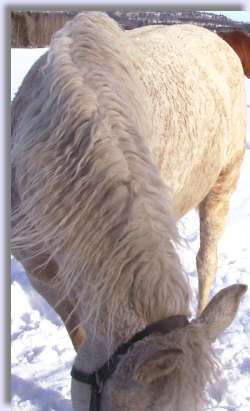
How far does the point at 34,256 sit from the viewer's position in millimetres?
833

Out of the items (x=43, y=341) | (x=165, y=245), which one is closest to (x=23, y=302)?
(x=43, y=341)

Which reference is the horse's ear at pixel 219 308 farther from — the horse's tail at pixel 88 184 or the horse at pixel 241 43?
the horse at pixel 241 43

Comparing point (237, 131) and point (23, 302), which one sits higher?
point (237, 131)

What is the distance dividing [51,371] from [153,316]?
806mm

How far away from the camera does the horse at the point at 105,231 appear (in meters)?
0.63

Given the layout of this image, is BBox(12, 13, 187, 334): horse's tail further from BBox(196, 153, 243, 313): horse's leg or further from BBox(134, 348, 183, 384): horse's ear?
BBox(196, 153, 243, 313): horse's leg

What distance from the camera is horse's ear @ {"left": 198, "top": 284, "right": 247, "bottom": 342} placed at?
25.7 inches

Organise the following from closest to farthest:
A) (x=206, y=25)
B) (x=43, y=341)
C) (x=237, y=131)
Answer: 1. (x=206, y=25)
2. (x=43, y=341)
3. (x=237, y=131)

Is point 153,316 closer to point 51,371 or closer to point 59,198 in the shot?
point 59,198

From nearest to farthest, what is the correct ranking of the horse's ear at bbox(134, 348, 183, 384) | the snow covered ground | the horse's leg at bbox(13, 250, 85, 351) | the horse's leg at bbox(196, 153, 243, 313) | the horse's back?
the horse's ear at bbox(134, 348, 183, 384) → the horse's leg at bbox(13, 250, 85, 351) → the horse's back → the snow covered ground → the horse's leg at bbox(196, 153, 243, 313)

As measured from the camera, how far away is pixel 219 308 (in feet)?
2.15

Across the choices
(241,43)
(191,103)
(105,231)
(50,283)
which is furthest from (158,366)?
(241,43)

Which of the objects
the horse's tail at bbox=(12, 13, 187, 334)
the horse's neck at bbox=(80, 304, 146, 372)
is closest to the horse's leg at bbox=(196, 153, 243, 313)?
the horse's tail at bbox=(12, 13, 187, 334)

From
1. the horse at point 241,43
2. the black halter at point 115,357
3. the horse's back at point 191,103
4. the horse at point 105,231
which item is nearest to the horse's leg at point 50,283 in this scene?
the horse at point 105,231
